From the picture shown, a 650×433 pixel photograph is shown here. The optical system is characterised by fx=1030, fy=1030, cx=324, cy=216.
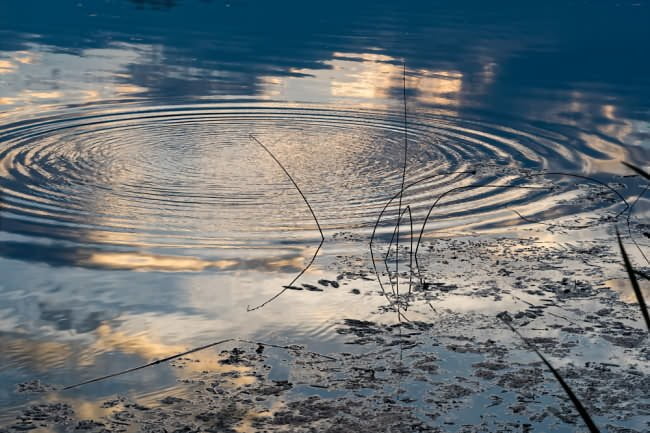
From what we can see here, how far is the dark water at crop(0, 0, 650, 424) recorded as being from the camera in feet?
19.3

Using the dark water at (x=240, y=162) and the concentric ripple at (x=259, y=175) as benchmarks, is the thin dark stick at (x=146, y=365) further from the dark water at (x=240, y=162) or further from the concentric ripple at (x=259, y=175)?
the concentric ripple at (x=259, y=175)

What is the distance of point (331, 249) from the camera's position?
698cm

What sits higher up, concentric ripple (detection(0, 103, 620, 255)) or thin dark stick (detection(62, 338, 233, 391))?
concentric ripple (detection(0, 103, 620, 255))

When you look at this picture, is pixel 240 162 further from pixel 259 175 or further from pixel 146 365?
pixel 146 365

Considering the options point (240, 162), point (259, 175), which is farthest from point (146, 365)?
point (240, 162)

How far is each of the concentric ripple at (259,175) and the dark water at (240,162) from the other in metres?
0.03

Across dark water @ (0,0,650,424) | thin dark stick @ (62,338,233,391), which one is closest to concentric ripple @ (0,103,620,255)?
dark water @ (0,0,650,424)

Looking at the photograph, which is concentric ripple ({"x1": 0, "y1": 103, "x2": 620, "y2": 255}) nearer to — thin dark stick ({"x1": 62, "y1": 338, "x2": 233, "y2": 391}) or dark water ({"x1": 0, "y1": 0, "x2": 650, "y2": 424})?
dark water ({"x1": 0, "y1": 0, "x2": 650, "y2": 424})

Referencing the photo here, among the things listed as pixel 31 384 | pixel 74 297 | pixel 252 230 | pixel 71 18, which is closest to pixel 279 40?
pixel 71 18

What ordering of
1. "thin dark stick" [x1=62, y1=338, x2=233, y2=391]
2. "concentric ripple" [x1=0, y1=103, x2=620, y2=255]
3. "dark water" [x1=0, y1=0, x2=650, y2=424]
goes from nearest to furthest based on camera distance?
"thin dark stick" [x1=62, y1=338, x2=233, y2=391] < "dark water" [x1=0, y1=0, x2=650, y2=424] < "concentric ripple" [x1=0, y1=103, x2=620, y2=255]

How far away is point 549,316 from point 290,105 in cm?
751

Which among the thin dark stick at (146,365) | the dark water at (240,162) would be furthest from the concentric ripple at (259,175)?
the thin dark stick at (146,365)

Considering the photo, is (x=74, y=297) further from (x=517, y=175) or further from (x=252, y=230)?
(x=517, y=175)

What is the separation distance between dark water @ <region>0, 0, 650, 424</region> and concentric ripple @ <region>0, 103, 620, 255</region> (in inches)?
1.2
